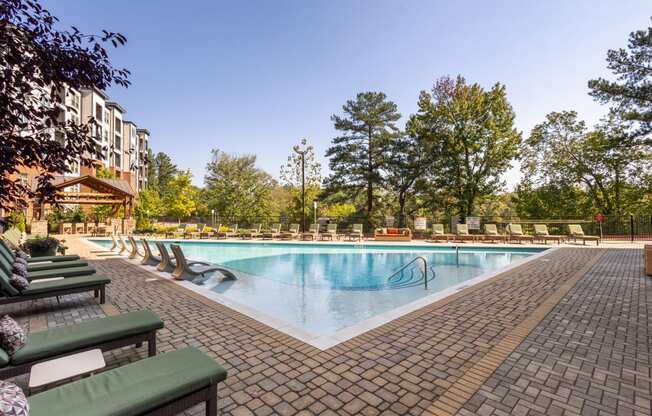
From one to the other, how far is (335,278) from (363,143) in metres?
18.4

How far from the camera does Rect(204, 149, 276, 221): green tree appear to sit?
34.4 metres

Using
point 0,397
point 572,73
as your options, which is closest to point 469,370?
point 0,397

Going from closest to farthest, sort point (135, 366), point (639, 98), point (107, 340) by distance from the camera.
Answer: point (135, 366) → point (107, 340) → point (639, 98)

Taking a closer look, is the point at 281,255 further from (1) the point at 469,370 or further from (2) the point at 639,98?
(2) the point at 639,98

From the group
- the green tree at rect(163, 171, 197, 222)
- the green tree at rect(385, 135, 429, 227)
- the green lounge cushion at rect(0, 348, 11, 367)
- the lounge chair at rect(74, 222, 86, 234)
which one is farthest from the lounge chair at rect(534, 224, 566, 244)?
the lounge chair at rect(74, 222, 86, 234)

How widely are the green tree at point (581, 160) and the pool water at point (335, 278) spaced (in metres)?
16.5

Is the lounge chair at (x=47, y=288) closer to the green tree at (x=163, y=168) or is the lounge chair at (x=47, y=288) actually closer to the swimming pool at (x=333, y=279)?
the swimming pool at (x=333, y=279)

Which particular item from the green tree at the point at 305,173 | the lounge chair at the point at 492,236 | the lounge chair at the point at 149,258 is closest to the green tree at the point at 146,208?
the green tree at the point at 305,173

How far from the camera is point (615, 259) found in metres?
10.7

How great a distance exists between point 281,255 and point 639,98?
1748 centimetres

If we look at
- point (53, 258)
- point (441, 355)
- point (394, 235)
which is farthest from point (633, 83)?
point (53, 258)

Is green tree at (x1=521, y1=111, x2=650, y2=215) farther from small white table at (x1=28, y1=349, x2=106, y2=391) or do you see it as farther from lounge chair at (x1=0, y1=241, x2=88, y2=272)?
small white table at (x1=28, y1=349, x2=106, y2=391)

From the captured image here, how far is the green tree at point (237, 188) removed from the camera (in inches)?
1355

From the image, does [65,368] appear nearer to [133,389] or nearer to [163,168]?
[133,389]
